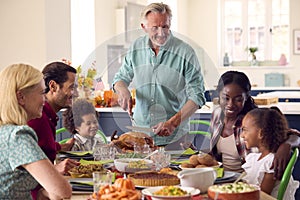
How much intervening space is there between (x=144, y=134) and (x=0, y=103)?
79cm

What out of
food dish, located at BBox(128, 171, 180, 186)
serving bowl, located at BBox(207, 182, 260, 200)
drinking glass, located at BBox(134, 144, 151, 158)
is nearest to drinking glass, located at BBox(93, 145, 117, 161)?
drinking glass, located at BBox(134, 144, 151, 158)

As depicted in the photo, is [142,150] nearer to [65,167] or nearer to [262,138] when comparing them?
[65,167]

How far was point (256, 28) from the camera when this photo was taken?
941 cm

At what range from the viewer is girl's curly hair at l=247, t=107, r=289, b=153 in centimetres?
233

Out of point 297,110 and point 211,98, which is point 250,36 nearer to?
point 297,110

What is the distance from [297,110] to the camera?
12.3 ft

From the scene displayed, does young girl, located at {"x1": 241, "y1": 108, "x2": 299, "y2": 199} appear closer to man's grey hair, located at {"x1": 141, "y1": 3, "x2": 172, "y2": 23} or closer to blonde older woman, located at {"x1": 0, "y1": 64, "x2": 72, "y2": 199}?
man's grey hair, located at {"x1": 141, "y1": 3, "x2": 172, "y2": 23}

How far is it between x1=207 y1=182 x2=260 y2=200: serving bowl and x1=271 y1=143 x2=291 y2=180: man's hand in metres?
0.61

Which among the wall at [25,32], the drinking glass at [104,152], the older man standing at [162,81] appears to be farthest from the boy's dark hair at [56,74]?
the wall at [25,32]

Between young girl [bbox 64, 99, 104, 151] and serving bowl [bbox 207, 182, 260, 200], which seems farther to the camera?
young girl [bbox 64, 99, 104, 151]

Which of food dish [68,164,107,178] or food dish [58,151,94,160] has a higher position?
food dish [68,164,107,178]

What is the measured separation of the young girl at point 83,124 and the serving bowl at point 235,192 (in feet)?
3.19

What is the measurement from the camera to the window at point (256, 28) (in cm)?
925

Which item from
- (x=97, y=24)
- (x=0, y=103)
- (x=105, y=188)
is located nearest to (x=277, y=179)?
(x=105, y=188)
